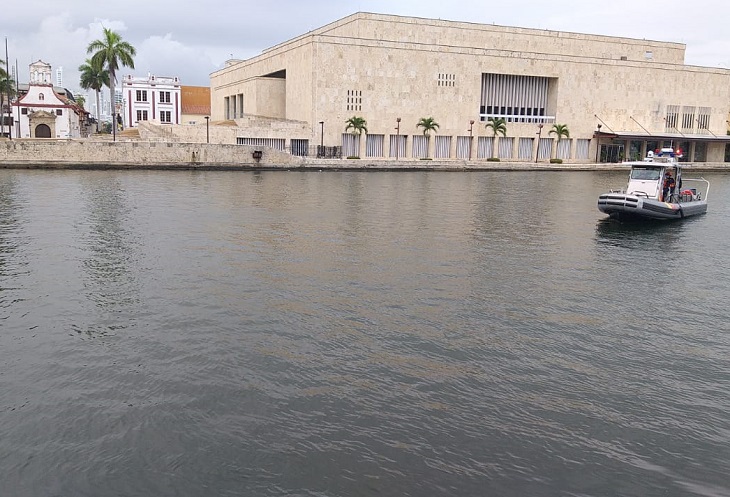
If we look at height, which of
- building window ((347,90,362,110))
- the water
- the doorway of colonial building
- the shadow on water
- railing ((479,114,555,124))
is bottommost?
the water

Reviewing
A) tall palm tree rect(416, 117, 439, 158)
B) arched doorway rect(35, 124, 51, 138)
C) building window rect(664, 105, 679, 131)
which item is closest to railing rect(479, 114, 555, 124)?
tall palm tree rect(416, 117, 439, 158)

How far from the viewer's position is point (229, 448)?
8250mm

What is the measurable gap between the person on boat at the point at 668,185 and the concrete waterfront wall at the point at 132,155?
37974mm

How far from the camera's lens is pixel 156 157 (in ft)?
190

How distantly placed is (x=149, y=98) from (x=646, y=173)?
93.7m

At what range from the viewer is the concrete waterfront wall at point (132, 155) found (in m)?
54.5

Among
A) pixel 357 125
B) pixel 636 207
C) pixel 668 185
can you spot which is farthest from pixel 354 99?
pixel 636 207

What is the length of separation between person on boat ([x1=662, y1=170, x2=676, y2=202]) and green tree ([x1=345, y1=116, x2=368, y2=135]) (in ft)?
140

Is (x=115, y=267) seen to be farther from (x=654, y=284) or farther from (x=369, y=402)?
(x=654, y=284)

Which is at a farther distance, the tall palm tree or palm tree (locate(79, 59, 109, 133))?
palm tree (locate(79, 59, 109, 133))

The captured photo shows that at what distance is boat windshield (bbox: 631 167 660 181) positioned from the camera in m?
30.0

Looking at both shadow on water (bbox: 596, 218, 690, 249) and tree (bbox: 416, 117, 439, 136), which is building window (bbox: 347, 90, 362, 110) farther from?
shadow on water (bbox: 596, 218, 690, 249)

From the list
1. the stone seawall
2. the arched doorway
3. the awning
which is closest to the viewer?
the stone seawall

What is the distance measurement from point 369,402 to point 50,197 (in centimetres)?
3001
